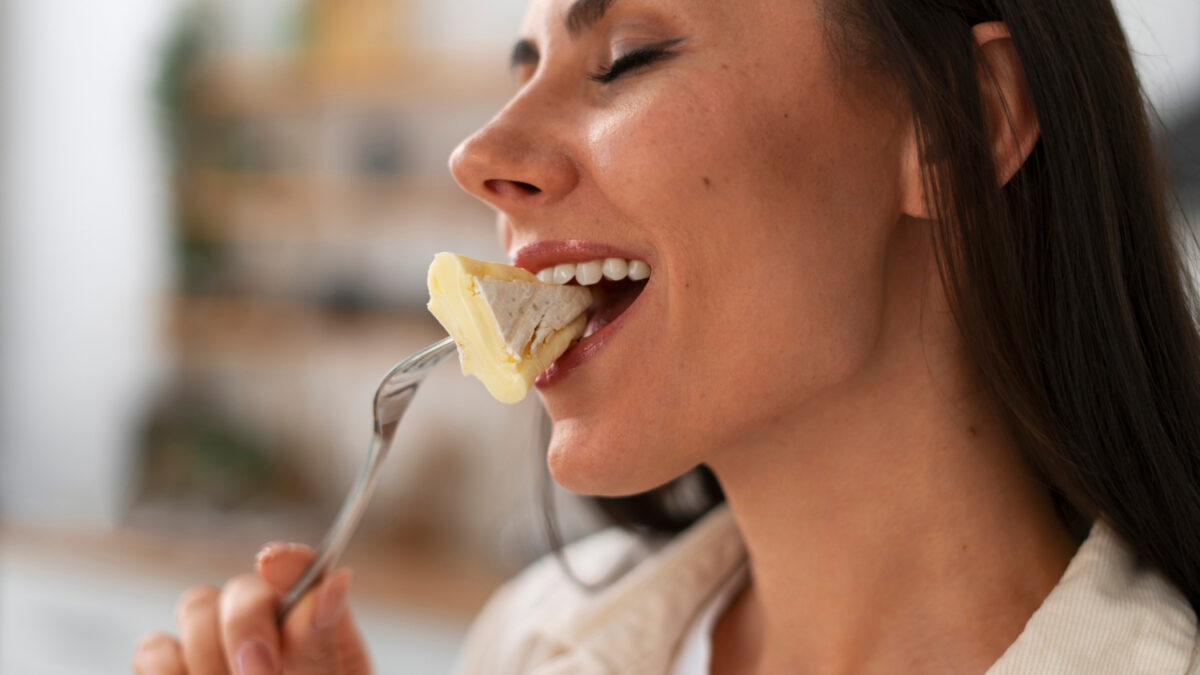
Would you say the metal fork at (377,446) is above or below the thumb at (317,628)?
above

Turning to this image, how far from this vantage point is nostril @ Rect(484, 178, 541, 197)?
0.93 meters

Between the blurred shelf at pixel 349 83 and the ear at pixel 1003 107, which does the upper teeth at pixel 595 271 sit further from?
the blurred shelf at pixel 349 83

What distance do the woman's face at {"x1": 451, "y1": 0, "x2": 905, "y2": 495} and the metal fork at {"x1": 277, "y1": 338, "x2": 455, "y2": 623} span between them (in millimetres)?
166

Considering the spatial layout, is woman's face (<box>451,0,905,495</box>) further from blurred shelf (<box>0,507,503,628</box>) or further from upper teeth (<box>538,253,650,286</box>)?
blurred shelf (<box>0,507,503,628</box>)

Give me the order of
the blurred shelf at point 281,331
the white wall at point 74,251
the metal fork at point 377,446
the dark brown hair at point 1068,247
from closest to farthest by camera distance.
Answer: the dark brown hair at point 1068,247 → the metal fork at point 377,446 → the blurred shelf at point 281,331 → the white wall at point 74,251

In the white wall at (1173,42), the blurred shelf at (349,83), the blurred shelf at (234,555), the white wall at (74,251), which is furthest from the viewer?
the white wall at (74,251)

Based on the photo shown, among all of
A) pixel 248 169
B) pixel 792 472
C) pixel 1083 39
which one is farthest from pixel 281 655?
pixel 248 169

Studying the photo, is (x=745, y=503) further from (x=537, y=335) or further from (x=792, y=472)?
(x=537, y=335)

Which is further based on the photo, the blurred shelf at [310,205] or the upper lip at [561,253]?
the blurred shelf at [310,205]

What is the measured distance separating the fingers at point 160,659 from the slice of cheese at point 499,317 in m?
0.47

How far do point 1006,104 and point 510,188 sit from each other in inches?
17.7

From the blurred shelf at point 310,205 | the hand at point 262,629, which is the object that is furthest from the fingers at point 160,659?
the blurred shelf at point 310,205

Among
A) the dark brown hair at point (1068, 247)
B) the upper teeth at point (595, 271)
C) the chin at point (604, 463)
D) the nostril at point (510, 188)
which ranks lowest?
the dark brown hair at point (1068, 247)

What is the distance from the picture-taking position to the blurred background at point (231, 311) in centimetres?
254
